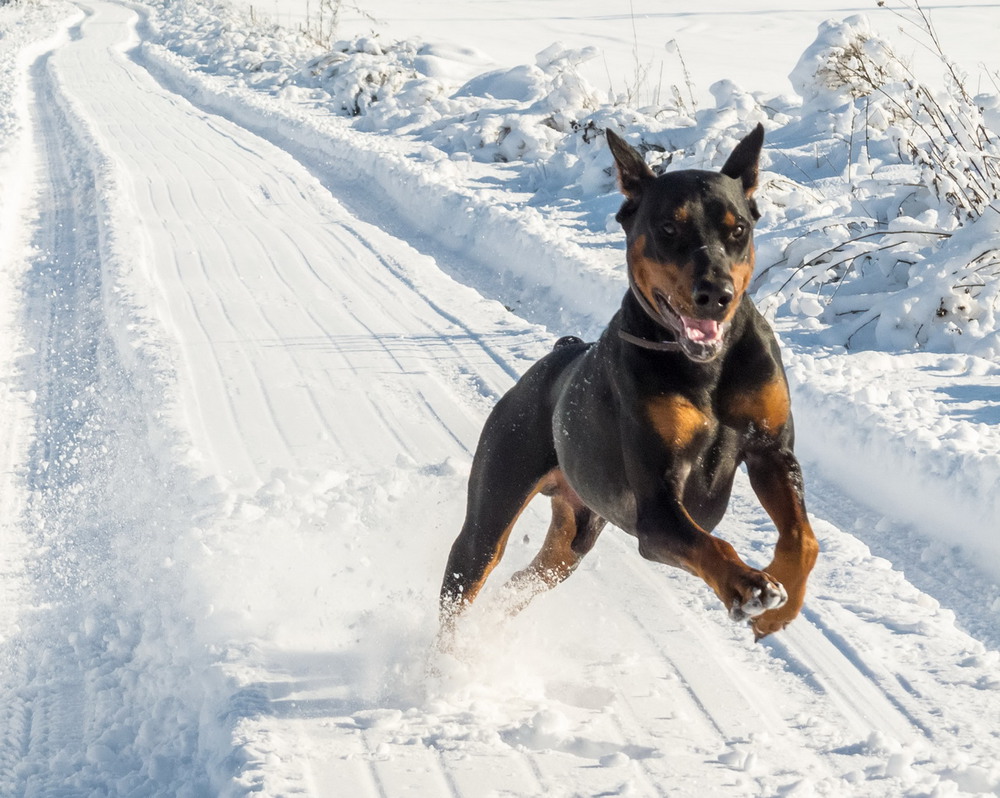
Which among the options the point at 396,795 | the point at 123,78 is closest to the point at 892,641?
the point at 396,795

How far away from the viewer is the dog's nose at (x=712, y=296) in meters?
2.55

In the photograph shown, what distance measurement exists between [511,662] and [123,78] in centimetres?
2276

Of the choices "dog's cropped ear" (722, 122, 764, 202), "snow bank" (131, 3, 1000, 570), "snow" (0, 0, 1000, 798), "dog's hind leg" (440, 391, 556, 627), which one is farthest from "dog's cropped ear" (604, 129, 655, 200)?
"snow bank" (131, 3, 1000, 570)

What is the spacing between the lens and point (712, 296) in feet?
8.36

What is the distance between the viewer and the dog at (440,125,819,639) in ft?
8.62

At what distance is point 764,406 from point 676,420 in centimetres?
23

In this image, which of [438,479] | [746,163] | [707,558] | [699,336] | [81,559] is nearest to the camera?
[707,558]

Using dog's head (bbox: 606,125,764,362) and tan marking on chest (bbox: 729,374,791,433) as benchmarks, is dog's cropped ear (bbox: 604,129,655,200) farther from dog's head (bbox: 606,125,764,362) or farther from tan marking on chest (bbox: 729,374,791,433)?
tan marking on chest (bbox: 729,374,791,433)

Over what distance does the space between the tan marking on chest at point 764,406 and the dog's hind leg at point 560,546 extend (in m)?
0.81

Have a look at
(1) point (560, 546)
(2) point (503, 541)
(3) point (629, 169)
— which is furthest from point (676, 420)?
(1) point (560, 546)

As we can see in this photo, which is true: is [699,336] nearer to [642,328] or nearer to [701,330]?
[701,330]

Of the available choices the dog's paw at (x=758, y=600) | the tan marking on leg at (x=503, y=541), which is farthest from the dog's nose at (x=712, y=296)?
the tan marking on leg at (x=503, y=541)

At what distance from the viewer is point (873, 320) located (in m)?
6.81

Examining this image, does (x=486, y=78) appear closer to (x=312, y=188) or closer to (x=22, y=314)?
(x=312, y=188)
